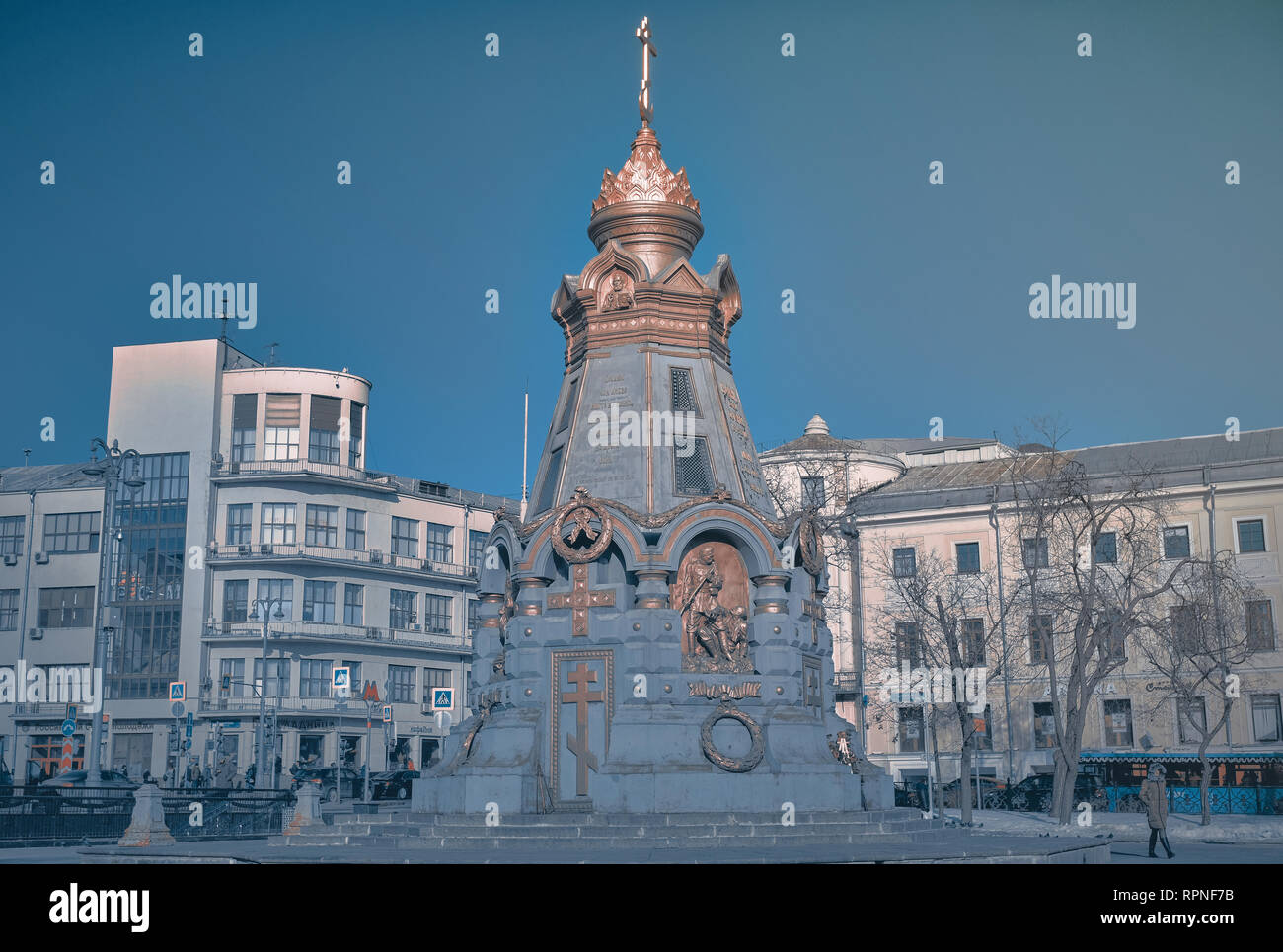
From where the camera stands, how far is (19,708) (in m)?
64.9

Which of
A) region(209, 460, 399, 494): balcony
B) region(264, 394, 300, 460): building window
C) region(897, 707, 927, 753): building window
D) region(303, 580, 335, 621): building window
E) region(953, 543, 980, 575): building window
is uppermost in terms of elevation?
region(264, 394, 300, 460): building window

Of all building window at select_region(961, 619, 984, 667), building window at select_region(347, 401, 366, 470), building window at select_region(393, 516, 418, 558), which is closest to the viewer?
building window at select_region(961, 619, 984, 667)

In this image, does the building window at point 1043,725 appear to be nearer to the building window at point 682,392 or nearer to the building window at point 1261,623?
the building window at point 1261,623

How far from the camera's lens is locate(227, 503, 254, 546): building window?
65.2 m

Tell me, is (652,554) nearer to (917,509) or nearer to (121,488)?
(917,509)

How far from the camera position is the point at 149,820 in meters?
25.5

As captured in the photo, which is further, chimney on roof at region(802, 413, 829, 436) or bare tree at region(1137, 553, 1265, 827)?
chimney on roof at region(802, 413, 829, 436)

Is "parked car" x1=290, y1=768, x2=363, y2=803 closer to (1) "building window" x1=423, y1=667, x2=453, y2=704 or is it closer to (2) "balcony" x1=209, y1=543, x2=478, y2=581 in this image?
(2) "balcony" x1=209, y1=543, x2=478, y2=581

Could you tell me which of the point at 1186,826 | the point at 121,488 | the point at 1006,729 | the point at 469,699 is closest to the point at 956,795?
the point at 1006,729

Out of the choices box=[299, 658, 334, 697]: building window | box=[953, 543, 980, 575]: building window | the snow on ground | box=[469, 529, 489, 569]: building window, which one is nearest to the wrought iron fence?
→ the snow on ground

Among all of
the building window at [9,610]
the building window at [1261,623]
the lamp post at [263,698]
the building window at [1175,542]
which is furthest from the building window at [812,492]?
the building window at [9,610]

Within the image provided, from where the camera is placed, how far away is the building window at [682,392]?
75.6 ft

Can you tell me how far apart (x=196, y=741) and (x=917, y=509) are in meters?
36.1

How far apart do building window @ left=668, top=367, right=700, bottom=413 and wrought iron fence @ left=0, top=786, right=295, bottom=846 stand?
46.8 feet
